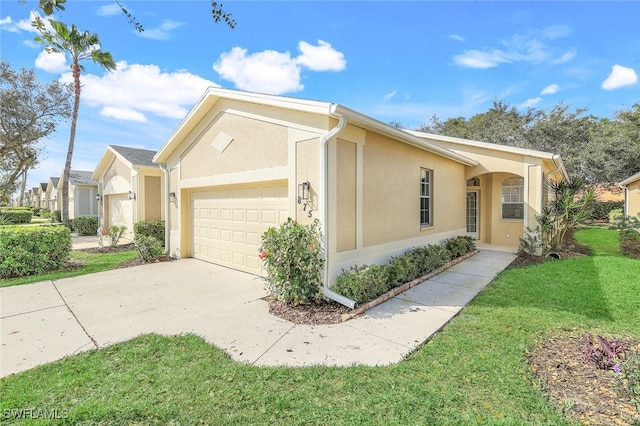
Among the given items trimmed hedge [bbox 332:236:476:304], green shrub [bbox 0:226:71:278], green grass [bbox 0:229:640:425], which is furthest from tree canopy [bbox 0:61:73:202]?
trimmed hedge [bbox 332:236:476:304]

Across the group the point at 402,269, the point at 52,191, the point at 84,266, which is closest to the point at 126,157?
the point at 84,266

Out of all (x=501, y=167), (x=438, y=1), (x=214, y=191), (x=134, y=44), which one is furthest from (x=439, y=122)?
(x=134, y=44)

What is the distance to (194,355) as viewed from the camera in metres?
3.70

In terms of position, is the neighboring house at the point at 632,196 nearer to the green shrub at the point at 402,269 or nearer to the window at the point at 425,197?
the window at the point at 425,197

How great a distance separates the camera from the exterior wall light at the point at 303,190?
586cm

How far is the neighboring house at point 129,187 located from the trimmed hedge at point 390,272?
1209 centimetres

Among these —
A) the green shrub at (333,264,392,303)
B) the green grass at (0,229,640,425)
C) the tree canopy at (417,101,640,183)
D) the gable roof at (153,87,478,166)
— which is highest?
the tree canopy at (417,101,640,183)

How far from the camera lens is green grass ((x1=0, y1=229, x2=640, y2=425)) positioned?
265 centimetres

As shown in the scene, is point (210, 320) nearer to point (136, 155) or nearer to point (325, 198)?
point (325, 198)

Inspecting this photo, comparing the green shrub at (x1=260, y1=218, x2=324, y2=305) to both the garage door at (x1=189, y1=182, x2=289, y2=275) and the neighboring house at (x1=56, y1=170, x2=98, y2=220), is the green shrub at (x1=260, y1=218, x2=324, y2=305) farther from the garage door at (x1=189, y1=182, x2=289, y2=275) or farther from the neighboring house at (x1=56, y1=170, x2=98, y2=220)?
the neighboring house at (x1=56, y1=170, x2=98, y2=220)

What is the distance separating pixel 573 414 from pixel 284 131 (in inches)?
237

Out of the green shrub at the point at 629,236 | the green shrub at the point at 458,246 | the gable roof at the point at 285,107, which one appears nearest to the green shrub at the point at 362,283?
the gable roof at the point at 285,107

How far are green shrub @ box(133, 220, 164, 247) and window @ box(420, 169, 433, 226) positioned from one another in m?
10.7

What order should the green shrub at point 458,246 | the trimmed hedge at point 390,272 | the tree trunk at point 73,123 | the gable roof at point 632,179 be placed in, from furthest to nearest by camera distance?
the gable roof at point 632,179
the tree trunk at point 73,123
the green shrub at point 458,246
the trimmed hedge at point 390,272
